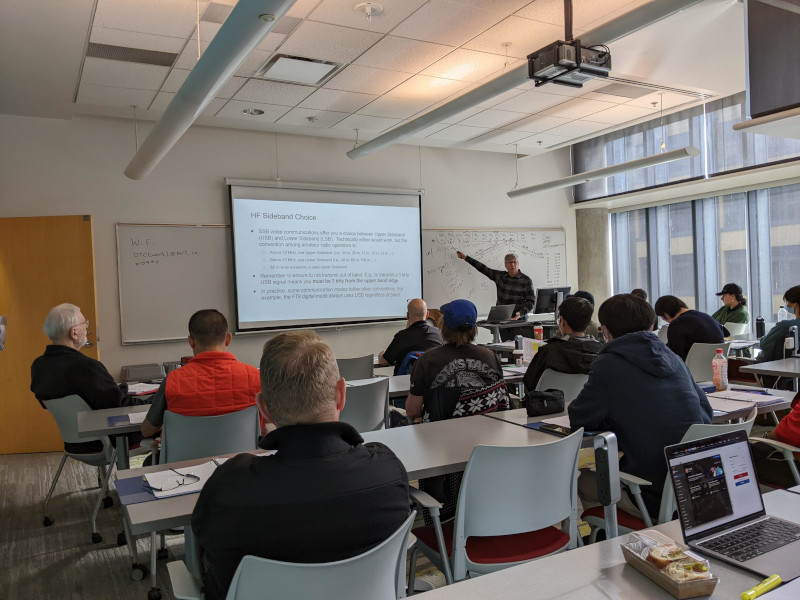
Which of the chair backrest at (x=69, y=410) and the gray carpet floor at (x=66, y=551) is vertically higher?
the chair backrest at (x=69, y=410)

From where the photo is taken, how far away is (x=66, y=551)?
3.33 m

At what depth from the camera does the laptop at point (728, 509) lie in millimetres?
1310

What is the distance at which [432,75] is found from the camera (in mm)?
5168

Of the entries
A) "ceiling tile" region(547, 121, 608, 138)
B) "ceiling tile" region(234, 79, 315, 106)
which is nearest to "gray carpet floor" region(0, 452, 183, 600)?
"ceiling tile" region(234, 79, 315, 106)

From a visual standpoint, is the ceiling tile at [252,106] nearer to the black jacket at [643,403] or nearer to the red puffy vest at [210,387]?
the red puffy vest at [210,387]

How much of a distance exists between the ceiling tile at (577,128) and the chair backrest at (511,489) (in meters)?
5.65

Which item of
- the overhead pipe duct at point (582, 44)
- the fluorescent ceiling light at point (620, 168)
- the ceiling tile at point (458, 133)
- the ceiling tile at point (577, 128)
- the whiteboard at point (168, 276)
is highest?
the ceiling tile at point (458, 133)

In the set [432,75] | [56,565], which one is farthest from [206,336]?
[432,75]

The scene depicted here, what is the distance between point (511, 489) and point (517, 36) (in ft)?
A: 11.7

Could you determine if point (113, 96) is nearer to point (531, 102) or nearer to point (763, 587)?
point (531, 102)

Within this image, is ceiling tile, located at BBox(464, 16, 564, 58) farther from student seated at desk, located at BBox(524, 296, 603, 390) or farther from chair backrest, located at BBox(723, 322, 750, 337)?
chair backrest, located at BBox(723, 322, 750, 337)

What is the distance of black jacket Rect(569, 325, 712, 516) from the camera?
2197mm

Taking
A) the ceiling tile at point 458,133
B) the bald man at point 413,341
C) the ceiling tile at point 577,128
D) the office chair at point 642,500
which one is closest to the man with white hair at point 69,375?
the bald man at point 413,341

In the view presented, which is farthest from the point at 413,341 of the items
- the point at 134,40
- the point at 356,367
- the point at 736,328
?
the point at 736,328
